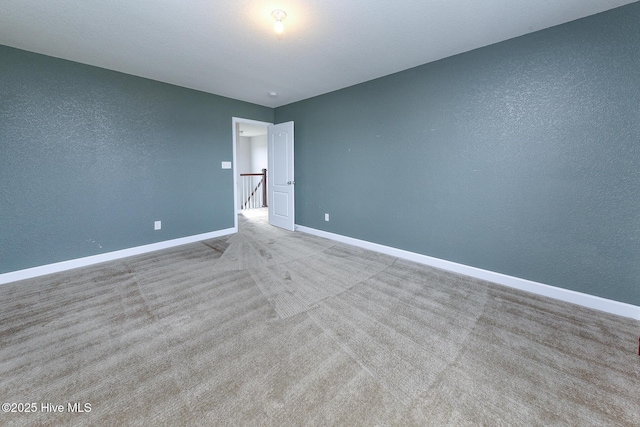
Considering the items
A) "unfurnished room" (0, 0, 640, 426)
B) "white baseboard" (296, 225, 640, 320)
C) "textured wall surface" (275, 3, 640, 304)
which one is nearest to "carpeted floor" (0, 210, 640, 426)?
"unfurnished room" (0, 0, 640, 426)

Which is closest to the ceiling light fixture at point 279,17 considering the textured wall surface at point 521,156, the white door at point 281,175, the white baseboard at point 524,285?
the textured wall surface at point 521,156

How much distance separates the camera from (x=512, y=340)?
1817 millimetres

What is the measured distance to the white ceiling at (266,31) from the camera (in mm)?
1988

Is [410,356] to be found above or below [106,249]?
below

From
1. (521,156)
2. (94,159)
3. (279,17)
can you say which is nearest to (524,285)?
(521,156)

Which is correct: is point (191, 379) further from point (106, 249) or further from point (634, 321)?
point (634, 321)

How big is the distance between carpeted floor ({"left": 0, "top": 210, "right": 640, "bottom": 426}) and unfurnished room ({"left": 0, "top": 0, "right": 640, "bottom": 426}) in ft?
0.05

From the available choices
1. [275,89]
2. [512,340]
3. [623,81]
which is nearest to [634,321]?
[512,340]

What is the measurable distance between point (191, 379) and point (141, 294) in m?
1.42

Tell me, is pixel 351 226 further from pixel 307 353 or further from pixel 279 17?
pixel 279 17

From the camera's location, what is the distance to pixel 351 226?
4121 millimetres

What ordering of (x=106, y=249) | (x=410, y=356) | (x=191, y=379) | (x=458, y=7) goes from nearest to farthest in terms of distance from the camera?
1. (x=191, y=379)
2. (x=410, y=356)
3. (x=458, y=7)
4. (x=106, y=249)

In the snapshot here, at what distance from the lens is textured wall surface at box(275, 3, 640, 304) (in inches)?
82.6

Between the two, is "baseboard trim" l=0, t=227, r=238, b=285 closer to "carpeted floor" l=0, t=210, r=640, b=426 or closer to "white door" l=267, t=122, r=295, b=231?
"carpeted floor" l=0, t=210, r=640, b=426
